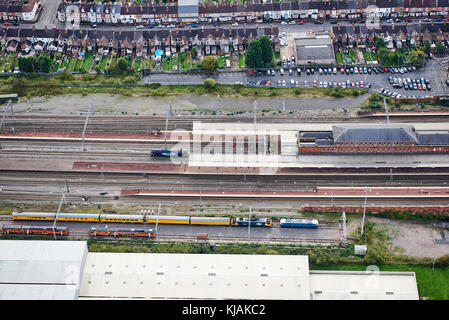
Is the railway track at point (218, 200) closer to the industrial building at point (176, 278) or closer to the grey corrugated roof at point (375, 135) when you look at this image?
the grey corrugated roof at point (375, 135)

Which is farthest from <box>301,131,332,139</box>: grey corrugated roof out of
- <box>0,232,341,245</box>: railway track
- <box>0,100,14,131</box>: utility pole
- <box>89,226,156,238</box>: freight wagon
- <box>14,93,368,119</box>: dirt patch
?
<box>0,100,14,131</box>: utility pole

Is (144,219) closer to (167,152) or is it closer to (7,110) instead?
(167,152)

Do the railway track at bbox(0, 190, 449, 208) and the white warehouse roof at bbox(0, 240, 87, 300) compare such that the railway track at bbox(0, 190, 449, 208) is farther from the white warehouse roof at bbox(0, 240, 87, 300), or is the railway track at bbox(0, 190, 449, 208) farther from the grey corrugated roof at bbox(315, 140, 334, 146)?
the white warehouse roof at bbox(0, 240, 87, 300)

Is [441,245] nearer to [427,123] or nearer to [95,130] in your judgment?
[427,123]

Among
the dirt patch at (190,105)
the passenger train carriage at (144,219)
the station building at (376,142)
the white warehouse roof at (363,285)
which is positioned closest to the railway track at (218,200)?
the passenger train carriage at (144,219)

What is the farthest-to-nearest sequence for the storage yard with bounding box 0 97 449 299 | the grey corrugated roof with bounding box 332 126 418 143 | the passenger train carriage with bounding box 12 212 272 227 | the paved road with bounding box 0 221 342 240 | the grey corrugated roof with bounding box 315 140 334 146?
the grey corrugated roof with bounding box 315 140 334 146, the grey corrugated roof with bounding box 332 126 418 143, the passenger train carriage with bounding box 12 212 272 227, the storage yard with bounding box 0 97 449 299, the paved road with bounding box 0 221 342 240

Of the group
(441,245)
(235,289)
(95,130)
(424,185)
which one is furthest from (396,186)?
(95,130)

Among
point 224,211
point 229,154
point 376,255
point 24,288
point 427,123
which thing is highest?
point 427,123
